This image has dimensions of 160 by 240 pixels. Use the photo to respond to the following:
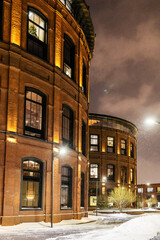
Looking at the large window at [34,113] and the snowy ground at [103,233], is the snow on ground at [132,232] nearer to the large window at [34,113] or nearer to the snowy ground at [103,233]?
the snowy ground at [103,233]

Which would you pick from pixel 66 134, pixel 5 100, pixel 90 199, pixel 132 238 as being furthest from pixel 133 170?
pixel 132 238

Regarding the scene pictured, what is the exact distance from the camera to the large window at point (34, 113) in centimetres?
2247

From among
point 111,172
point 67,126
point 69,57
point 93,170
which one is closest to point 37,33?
point 69,57

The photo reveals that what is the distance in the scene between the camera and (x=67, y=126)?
27516 millimetres

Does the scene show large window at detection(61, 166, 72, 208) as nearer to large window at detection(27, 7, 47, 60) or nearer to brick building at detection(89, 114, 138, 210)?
large window at detection(27, 7, 47, 60)

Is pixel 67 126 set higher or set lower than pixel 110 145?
lower

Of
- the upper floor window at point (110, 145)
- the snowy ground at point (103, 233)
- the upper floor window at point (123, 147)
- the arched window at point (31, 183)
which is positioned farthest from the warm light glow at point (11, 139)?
the upper floor window at point (123, 147)

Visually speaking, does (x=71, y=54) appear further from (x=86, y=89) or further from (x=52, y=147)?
(x=52, y=147)

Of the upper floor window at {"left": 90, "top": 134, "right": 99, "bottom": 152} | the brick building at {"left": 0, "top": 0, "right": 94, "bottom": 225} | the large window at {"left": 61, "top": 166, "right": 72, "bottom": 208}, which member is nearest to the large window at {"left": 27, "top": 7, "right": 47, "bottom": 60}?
the brick building at {"left": 0, "top": 0, "right": 94, "bottom": 225}

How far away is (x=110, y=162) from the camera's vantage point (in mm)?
55031

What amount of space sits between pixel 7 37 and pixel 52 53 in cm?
468

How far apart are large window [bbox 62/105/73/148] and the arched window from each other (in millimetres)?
4724

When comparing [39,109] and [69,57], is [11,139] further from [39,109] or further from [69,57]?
[69,57]

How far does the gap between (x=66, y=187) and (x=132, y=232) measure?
12.5 metres
